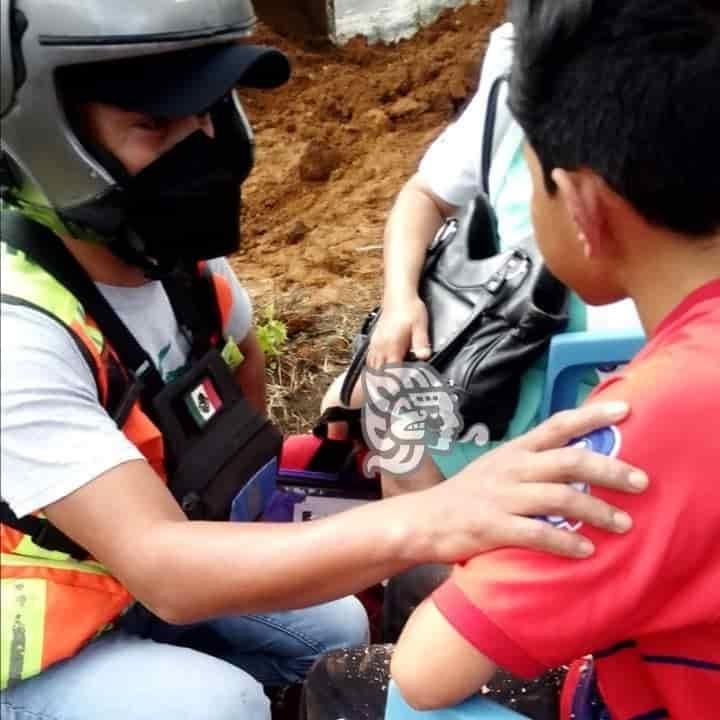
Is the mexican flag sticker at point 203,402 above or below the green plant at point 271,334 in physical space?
above

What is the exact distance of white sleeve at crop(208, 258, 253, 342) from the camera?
2.18m

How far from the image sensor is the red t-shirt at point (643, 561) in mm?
1209

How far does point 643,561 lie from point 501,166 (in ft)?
3.81

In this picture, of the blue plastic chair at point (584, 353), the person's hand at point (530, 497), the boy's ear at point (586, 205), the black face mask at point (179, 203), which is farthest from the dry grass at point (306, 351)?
the boy's ear at point (586, 205)

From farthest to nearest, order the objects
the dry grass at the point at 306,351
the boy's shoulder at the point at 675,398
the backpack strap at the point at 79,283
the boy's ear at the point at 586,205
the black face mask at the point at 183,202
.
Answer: the dry grass at the point at 306,351, the black face mask at the point at 183,202, the backpack strap at the point at 79,283, the boy's ear at the point at 586,205, the boy's shoulder at the point at 675,398

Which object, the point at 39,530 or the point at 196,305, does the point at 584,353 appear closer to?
the point at 196,305

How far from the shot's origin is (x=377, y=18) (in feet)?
18.8

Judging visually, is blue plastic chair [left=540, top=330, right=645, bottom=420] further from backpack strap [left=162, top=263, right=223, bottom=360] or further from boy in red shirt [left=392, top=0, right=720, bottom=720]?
boy in red shirt [left=392, top=0, right=720, bottom=720]

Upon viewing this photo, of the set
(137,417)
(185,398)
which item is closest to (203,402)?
(185,398)

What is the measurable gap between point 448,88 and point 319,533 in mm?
3863

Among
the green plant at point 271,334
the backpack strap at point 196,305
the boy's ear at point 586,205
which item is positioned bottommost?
the green plant at point 271,334

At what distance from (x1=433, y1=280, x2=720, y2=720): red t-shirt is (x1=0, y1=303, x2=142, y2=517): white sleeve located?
1.68 feet

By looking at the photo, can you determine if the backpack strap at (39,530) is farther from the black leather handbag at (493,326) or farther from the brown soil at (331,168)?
the brown soil at (331,168)

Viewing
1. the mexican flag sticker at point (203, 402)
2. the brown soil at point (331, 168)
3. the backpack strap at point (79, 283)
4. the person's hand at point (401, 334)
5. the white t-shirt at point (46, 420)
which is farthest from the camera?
the brown soil at point (331, 168)
